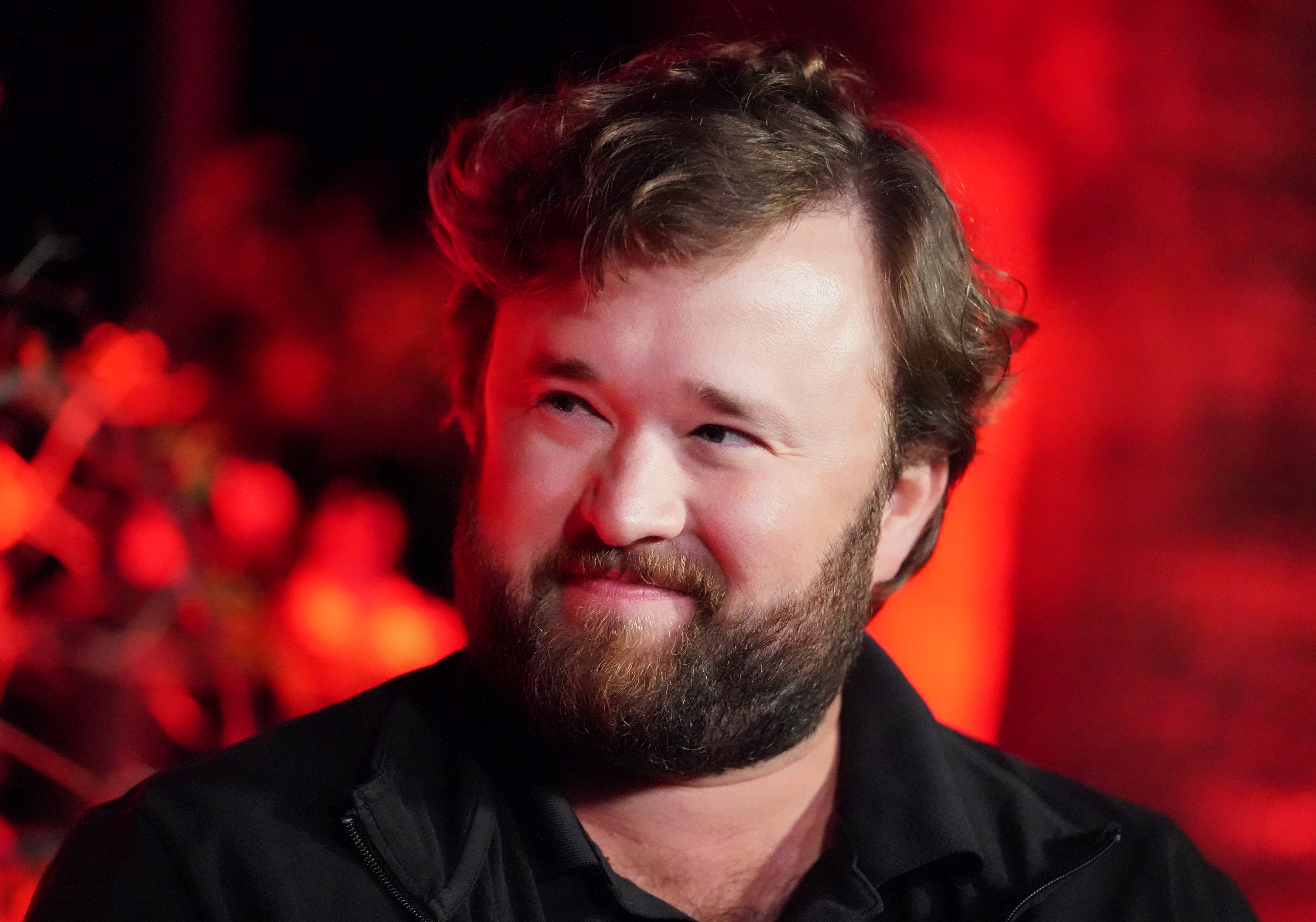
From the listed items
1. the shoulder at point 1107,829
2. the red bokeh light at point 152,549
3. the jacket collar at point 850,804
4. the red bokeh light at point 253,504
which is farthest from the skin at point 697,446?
the red bokeh light at point 253,504

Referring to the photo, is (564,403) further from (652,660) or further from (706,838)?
(706,838)

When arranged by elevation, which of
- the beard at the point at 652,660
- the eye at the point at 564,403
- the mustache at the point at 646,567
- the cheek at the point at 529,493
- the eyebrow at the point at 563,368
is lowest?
the beard at the point at 652,660

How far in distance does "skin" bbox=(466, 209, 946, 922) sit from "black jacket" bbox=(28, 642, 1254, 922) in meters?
0.10

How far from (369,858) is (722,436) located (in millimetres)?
655

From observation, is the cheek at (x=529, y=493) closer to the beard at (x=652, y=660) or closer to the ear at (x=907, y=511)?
the beard at (x=652, y=660)

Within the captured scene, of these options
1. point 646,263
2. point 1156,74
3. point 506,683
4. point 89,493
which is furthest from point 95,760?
point 1156,74

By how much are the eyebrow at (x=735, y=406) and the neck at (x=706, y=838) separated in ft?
1.60

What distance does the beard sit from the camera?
1.46 meters

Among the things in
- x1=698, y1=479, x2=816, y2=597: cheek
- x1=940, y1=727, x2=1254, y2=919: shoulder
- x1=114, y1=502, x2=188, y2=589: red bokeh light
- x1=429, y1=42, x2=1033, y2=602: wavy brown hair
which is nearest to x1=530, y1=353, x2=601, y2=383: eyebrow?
x1=429, y1=42, x2=1033, y2=602: wavy brown hair

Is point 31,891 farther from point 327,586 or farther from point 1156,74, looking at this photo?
point 1156,74

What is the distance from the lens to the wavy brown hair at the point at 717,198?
1.50m

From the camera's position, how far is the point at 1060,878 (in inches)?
60.1

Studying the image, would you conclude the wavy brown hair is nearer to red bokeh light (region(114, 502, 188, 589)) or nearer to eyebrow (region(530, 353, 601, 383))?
eyebrow (region(530, 353, 601, 383))

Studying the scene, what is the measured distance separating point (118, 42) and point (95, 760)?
6.78 feet
